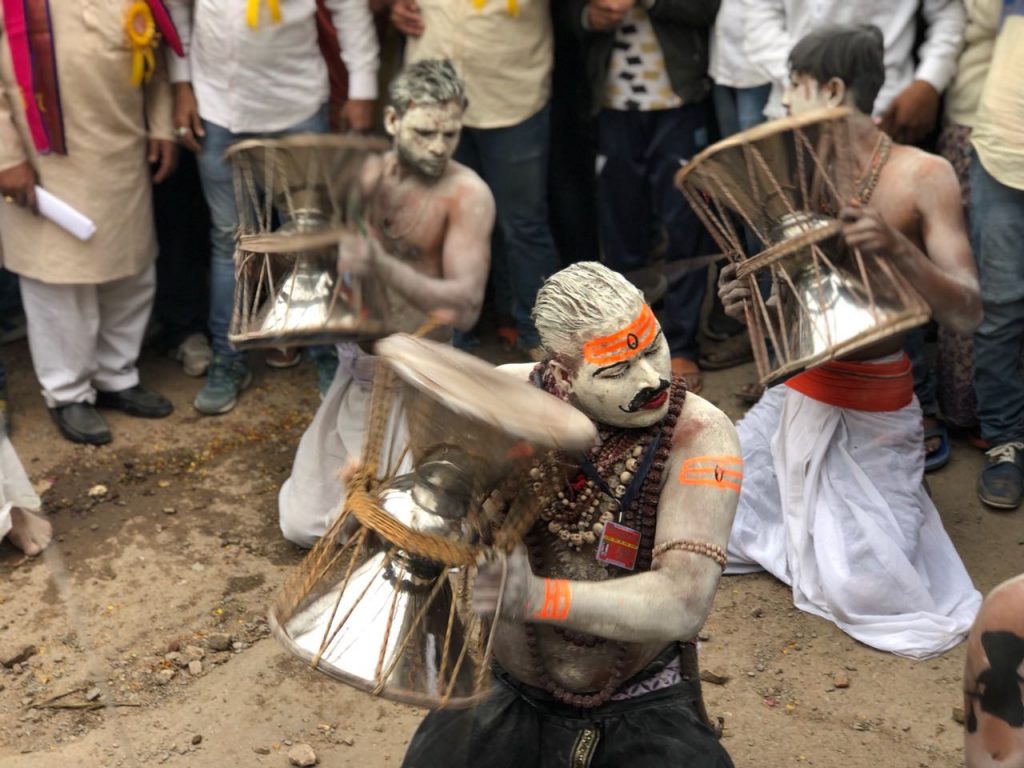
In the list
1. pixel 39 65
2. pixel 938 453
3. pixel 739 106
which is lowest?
pixel 938 453

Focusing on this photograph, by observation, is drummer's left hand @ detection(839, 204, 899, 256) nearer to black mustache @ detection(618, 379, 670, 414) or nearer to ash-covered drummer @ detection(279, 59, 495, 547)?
black mustache @ detection(618, 379, 670, 414)

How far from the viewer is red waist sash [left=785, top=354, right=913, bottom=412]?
468cm

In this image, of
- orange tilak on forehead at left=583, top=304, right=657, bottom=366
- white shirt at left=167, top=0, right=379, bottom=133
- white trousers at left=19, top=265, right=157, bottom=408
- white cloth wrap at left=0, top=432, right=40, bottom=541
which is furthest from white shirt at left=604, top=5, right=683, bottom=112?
orange tilak on forehead at left=583, top=304, right=657, bottom=366

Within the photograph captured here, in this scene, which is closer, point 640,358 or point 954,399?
point 640,358

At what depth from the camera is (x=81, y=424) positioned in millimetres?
5969

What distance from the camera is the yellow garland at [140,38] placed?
5582 millimetres

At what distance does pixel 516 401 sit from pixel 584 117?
3.82m

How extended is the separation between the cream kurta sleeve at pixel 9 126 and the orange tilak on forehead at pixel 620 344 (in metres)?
3.44

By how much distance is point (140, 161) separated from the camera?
5902 mm

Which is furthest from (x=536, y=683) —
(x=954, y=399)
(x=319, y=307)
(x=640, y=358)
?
(x=954, y=399)

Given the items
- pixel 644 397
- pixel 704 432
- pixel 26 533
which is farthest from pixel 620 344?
pixel 26 533

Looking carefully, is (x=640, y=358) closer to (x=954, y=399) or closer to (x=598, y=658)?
(x=598, y=658)

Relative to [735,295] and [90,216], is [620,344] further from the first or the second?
[90,216]

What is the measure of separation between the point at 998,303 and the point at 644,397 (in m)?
2.69
